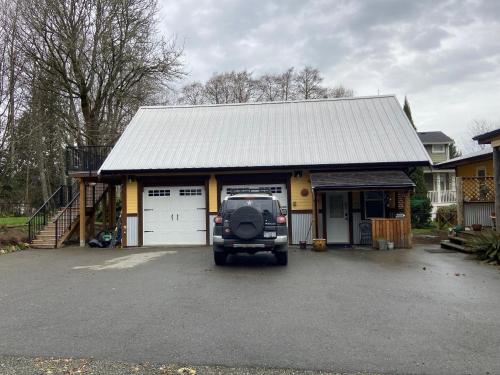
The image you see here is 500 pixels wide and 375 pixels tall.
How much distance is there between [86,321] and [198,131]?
44.7 ft

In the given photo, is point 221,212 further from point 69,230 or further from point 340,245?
point 69,230

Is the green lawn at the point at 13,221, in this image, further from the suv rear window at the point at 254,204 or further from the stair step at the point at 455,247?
the stair step at the point at 455,247

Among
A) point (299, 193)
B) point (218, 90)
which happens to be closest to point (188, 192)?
point (299, 193)

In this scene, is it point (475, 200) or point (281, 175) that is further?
point (281, 175)

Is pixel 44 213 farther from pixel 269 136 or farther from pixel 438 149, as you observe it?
pixel 438 149

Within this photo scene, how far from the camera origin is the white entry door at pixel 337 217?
1633 centimetres

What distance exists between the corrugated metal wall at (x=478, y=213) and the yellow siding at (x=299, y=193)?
611 cm

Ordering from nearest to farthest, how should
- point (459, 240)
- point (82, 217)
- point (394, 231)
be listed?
point (459, 240)
point (394, 231)
point (82, 217)

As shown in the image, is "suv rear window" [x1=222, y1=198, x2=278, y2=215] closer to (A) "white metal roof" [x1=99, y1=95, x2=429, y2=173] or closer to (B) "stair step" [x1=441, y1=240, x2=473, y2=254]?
(A) "white metal roof" [x1=99, y1=95, x2=429, y2=173]

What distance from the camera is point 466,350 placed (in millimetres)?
4820

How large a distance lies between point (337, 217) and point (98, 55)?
57.0 feet

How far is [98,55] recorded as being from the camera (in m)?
24.7

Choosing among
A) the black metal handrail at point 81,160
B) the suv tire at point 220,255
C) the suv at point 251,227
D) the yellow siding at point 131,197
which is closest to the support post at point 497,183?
the suv at point 251,227

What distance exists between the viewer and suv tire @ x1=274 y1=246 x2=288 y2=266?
34.8 ft
